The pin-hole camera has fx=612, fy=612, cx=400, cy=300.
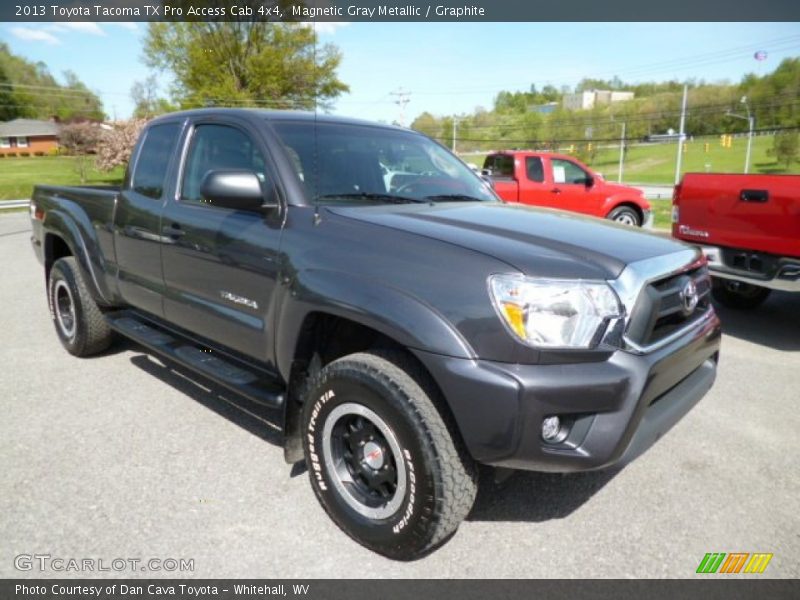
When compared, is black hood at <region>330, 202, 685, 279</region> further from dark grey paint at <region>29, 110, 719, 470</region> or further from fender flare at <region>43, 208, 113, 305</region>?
fender flare at <region>43, 208, 113, 305</region>

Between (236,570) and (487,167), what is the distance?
36.9ft

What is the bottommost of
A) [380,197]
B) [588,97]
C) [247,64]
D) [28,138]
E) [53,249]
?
[53,249]

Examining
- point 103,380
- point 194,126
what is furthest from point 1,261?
point 194,126

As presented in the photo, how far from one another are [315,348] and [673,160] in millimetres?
94479

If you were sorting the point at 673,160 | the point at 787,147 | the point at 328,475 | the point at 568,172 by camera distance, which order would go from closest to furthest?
1. the point at 328,475
2. the point at 568,172
3. the point at 787,147
4. the point at 673,160

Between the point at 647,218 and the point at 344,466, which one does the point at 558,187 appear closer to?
the point at 647,218

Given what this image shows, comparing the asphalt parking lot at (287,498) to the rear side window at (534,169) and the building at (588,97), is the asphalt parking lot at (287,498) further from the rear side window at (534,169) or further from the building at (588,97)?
the building at (588,97)

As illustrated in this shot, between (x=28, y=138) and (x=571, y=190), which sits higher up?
(x=28, y=138)

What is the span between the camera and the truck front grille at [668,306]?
2.34m

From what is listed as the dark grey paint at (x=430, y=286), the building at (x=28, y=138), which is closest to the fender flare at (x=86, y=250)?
the dark grey paint at (x=430, y=286)

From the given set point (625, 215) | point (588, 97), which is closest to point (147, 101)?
point (625, 215)

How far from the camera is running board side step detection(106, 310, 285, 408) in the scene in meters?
3.00

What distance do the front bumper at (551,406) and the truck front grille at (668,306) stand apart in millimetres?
115

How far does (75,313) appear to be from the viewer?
4.72m
